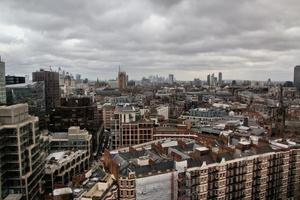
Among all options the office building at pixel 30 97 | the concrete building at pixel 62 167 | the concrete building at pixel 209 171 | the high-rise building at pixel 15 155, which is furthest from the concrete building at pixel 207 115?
the high-rise building at pixel 15 155

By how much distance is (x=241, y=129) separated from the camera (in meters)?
110

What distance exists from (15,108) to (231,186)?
50.5m

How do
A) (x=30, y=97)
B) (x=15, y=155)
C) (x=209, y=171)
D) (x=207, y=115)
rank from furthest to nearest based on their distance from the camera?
1. (x=207, y=115)
2. (x=30, y=97)
3. (x=15, y=155)
4. (x=209, y=171)

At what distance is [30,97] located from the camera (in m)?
162

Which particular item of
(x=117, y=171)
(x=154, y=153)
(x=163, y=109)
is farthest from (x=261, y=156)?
(x=163, y=109)

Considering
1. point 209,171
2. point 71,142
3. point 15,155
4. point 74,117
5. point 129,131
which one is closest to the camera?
point 209,171

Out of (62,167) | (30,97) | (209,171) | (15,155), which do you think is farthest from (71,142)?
(30,97)

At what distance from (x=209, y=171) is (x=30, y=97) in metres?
124

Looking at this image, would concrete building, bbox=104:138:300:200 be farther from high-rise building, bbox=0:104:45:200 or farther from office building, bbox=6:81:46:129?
office building, bbox=6:81:46:129

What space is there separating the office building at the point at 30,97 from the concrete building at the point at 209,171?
100 meters

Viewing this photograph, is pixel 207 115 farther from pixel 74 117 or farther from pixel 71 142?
pixel 71 142

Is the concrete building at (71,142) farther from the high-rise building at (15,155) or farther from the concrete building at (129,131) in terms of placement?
the high-rise building at (15,155)

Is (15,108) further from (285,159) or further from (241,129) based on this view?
(241,129)

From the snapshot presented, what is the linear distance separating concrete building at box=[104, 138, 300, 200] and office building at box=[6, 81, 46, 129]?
100 meters
